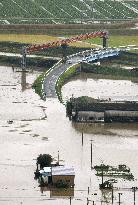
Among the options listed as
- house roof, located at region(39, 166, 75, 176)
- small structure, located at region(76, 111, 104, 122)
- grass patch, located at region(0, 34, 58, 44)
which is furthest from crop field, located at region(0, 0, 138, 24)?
house roof, located at region(39, 166, 75, 176)

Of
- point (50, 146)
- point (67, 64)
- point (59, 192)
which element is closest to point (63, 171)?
point (59, 192)

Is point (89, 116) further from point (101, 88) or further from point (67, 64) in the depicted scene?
point (67, 64)

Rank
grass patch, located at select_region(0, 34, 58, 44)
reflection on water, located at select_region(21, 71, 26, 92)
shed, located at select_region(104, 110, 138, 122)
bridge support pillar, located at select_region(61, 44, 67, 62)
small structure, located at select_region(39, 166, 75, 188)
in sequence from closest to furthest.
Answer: small structure, located at select_region(39, 166, 75, 188) < shed, located at select_region(104, 110, 138, 122) < reflection on water, located at select_region(21, 71, 26, 92) < bridge support pillar, located at select_region(61, 44, 67, 62) < grass patch, located at select_region(0, 34, 58, 44)

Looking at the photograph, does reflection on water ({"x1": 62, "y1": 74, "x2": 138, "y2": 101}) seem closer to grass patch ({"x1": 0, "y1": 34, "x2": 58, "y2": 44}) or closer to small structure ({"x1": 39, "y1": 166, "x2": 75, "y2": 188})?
grass patch ({"x1": 0, "y1": 34, "x2": 58, "y2": 44})

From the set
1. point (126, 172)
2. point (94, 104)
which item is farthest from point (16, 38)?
point (126, 172)

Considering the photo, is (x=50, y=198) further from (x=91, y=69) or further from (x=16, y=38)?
(x=16, y=38)
